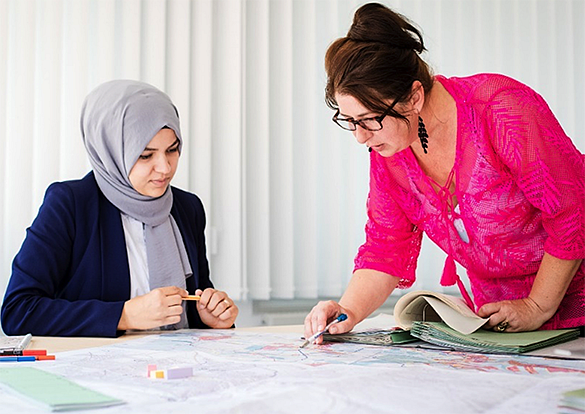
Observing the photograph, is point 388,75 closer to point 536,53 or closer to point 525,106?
point 525,106

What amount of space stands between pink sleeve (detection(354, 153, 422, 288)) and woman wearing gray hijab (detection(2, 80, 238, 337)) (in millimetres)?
425

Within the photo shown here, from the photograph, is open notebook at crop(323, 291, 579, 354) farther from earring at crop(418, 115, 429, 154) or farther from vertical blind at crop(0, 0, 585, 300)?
vertical blind at crop(0, 0, 585, 300)

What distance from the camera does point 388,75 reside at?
1281 mm

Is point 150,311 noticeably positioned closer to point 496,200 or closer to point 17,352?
point 17,352

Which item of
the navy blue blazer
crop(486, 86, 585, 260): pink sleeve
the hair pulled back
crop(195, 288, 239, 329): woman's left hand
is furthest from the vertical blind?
crop(486, 86, 585, 260): pink sleeve

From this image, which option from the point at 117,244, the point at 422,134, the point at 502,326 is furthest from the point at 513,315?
the point at 117,244

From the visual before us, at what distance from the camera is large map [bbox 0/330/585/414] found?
76 centimetres

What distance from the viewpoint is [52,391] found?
0.82 meters

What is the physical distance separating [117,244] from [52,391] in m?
0.96

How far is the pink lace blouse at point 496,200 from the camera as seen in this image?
4.16 feet

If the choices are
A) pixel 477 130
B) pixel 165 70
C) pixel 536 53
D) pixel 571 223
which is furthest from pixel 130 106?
pixel 536 53

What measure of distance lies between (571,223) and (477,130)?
9.4 inches

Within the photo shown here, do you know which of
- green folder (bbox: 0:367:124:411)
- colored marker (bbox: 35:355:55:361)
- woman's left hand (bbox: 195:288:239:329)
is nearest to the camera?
green folder (bbox: 0:367:124:411)

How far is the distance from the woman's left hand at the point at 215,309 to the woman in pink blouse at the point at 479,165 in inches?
15.3
